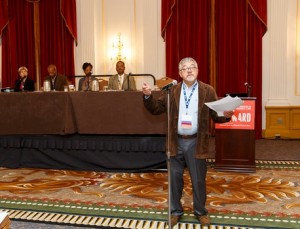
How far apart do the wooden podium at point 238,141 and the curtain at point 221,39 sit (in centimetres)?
344

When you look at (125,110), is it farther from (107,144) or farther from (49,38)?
(49,38)

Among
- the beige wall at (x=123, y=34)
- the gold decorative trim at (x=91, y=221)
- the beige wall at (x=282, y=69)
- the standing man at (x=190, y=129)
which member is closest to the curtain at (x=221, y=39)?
the beige wall at (x=282, y=69)

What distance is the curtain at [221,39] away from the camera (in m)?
8.05

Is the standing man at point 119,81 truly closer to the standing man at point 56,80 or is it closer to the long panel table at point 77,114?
the standing man at point 56,80

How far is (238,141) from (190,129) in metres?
2.08

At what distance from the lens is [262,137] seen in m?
8.17

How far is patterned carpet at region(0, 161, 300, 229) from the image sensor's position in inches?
122

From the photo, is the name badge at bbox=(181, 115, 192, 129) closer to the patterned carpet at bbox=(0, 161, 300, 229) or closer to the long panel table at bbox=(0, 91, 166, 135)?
the patterned carpet at bbox=(0, 161, 300, 229)

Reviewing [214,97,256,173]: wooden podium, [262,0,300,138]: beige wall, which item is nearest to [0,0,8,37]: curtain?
[262,0,300,138]: beige wall

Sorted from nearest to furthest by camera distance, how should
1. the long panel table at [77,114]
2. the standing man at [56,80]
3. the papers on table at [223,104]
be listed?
the papers on table at [223,104]
the long panel table at [77,114]
the standing man at [56,80]

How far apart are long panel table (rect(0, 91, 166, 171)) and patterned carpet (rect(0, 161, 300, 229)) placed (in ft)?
0.67

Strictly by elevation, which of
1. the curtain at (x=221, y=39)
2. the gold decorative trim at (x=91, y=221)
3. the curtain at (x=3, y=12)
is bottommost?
the gold decorative trim at (x=91, y=221)

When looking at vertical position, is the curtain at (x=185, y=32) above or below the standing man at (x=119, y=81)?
above

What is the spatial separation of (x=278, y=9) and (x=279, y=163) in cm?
421
